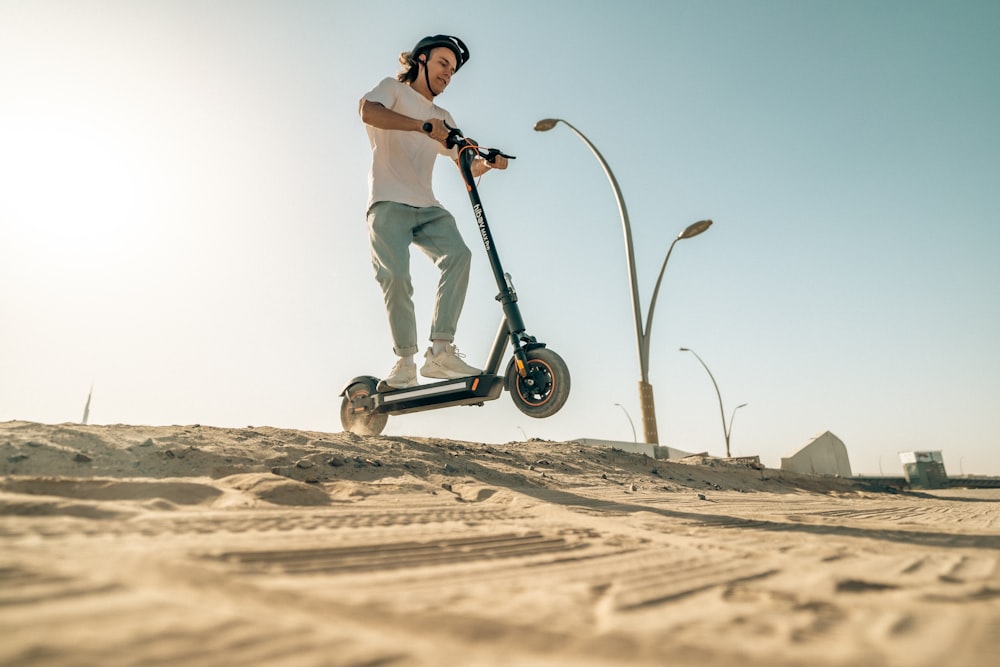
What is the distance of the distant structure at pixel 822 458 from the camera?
16141mm

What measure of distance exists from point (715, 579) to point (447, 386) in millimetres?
3758

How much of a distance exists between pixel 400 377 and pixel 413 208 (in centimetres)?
170

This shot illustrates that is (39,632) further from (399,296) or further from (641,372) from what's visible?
(641,372)

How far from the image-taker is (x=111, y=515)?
1613 mm

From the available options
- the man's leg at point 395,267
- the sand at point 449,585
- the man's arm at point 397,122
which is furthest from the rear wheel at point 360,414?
the sand at point 449,585

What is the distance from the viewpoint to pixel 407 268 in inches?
202

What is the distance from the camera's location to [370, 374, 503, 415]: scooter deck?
4652 millimetres

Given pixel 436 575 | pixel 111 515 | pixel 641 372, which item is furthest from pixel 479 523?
pixel 641 372

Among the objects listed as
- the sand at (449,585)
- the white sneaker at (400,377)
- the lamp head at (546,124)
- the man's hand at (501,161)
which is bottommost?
the sand at (449,585)

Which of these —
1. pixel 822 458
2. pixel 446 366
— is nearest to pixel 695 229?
pixel 446 366

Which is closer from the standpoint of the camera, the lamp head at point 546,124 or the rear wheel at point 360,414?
the rear wheel at point 360,414

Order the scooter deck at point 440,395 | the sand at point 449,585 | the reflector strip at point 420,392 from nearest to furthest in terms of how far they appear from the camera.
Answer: the sand at point 449,585 < the scooter deck at point 440,395 < the reflector strip at point 420,392

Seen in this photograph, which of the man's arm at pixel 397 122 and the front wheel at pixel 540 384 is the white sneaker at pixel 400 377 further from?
the man's arm at pixel 397 122

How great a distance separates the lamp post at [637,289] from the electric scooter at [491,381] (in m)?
4.96
